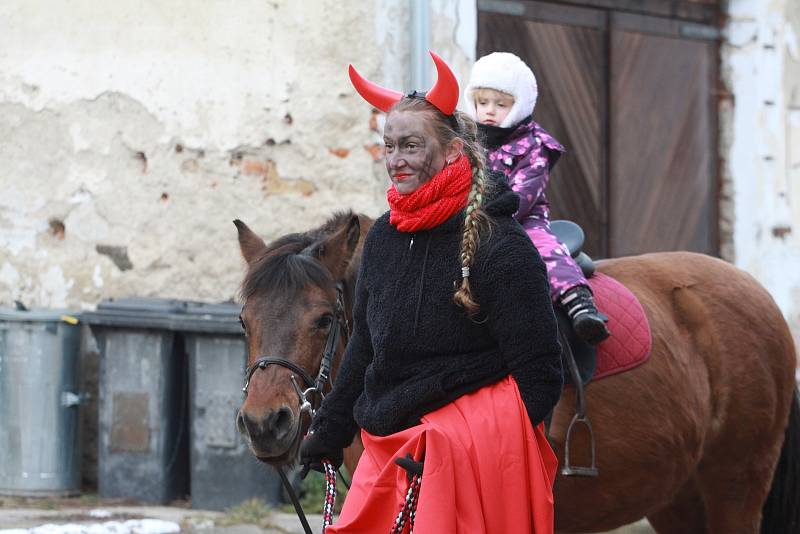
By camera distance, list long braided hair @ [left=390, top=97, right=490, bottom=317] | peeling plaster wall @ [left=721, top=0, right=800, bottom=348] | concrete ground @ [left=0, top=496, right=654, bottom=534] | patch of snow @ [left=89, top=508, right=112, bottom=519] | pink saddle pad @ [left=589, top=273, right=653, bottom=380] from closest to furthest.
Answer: long braided hair @ [left=390, top=97, right=490, bottom=317], pink saddle pad @ [left=589, top=273, right=653, bottom=380], concrete ground @ [left=0, top=496, right=654, bottom=534], patch of snow @ [left=89, top=508, right=112, bottom=519], peeling plaster wall @ [left=721, top=0, right=800, bottom=348]

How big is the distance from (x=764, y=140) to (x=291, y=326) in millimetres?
6281

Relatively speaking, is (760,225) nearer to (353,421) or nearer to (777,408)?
(777,408)

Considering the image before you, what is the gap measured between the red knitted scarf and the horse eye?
3.08 ft

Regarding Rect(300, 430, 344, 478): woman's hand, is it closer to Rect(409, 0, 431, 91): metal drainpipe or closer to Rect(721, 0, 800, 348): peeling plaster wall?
Rect(409, 0, 431, 91): metal drainpipe

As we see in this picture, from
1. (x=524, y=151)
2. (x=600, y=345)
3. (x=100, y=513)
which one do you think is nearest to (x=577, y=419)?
(x=600, y=345)

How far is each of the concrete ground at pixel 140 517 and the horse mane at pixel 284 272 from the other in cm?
263

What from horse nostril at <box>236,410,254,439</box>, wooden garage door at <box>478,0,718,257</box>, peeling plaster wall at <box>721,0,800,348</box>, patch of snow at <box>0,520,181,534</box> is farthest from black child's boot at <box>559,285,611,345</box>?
peeling plaster wall at <box>721,0,800,348</box>

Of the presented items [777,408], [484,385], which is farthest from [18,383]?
[484,385]

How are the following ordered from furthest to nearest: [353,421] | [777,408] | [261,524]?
1. [261,524]
2. [777,408]
3. [353,421]

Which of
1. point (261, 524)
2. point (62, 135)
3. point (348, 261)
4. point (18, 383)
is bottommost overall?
point (261, 524)

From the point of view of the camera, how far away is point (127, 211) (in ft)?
24.1

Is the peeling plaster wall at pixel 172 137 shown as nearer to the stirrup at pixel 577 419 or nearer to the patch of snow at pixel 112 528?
the patch of snow at pixel 112 528

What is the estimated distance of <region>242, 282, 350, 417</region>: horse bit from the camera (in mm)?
3666

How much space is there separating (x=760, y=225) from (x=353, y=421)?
6.57 m
